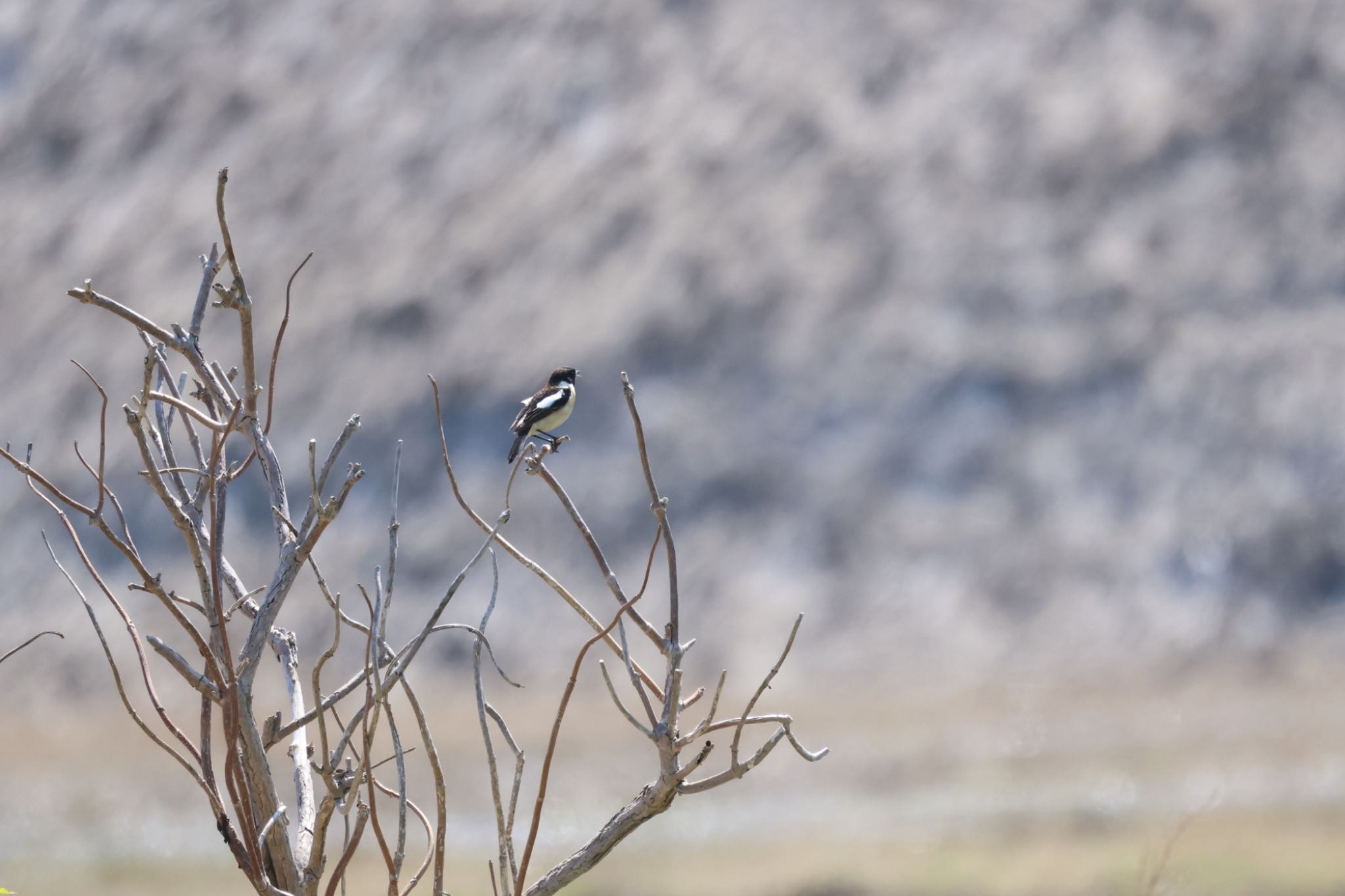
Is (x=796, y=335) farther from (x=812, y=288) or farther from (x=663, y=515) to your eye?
(x=663, y=515)

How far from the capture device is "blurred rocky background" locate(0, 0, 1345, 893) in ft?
105

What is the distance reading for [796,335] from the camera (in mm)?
37125

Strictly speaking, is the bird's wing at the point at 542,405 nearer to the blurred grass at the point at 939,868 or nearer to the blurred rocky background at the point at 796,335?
the blurred grass at the point at 939,868

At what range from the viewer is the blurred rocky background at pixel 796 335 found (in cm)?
3192

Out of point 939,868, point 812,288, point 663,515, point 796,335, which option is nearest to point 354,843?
point 663,515

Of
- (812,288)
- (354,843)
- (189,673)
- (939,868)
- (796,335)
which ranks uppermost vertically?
(812,288)

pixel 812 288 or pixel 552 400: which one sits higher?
pixel 812 288

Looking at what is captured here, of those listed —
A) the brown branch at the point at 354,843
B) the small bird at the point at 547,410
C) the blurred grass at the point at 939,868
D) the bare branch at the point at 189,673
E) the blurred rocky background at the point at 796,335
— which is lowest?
the brown branch at the point at 354,843

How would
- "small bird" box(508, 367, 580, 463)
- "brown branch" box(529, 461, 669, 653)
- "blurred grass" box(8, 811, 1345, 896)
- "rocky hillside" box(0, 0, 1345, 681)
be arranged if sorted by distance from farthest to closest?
"rocky hillside" box(0, 0, 1345, 681), "blurred grass" box(8, 811, 1345, 896), "small bird" box(508, 367, 580, 463), "brown branch" box(529, 461, 669, 653)

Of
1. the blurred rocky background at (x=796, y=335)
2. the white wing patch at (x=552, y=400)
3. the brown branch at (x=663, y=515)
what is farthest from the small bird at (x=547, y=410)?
the blurred rocky background at (x=796, y=335)

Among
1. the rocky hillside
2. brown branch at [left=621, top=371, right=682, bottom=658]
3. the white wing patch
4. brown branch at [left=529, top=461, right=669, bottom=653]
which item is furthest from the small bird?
the rocky hillside

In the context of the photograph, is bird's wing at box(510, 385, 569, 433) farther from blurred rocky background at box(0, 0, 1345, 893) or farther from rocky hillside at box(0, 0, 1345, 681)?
rocky hillside at box(0, 0, 1345, 681)

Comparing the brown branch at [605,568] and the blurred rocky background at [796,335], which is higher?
the blurred rocky background at [796,335]

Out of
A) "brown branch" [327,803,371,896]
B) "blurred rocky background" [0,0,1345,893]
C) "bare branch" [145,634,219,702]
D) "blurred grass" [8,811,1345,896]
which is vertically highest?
"blurred rocky background" [0,0,1345,893]
